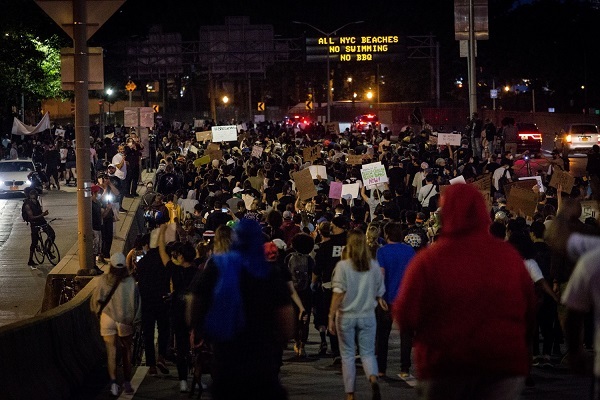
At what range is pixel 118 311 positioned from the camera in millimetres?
10703

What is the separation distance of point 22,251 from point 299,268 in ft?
47.4

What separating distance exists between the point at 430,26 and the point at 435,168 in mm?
70642

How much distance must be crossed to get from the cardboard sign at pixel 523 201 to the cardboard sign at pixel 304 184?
11.3ft

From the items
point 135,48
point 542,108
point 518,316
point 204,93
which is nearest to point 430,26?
point 542,108

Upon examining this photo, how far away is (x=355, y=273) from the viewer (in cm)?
945

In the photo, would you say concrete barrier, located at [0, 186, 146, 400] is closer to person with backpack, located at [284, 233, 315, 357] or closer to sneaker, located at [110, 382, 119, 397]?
sneaker, located at [110, 382, 119, 397]

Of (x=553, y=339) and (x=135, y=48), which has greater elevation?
(x=135, y=48)

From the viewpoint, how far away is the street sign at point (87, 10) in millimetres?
14164

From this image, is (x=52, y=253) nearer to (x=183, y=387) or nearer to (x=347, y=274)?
(x=183, y=387)

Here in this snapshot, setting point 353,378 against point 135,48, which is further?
point 135,48

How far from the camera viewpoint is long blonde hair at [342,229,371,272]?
942 centimetres

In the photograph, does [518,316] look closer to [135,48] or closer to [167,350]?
[167,350]

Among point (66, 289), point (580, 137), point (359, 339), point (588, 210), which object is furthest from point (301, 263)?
point (580, 137)

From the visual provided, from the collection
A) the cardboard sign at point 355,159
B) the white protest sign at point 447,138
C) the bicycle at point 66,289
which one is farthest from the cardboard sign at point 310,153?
the bicycle at point 66,289
